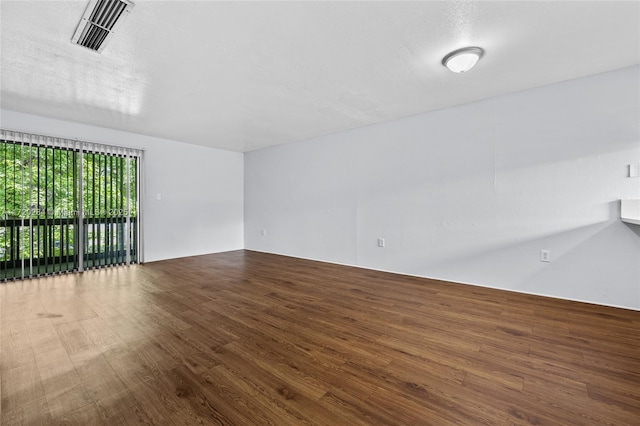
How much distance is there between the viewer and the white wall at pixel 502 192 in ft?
9.41

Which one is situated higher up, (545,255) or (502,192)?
(502,192)

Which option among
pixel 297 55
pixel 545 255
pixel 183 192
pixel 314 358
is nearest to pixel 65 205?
pixel 183 192

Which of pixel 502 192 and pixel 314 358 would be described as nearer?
pixel 314 358

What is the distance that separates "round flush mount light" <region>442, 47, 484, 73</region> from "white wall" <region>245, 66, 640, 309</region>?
1356 millimetres

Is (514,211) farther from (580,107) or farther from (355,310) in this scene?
(355,310)

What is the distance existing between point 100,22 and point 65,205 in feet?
11.9

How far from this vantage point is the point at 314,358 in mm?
1938

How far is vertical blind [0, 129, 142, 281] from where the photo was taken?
3.96 meters

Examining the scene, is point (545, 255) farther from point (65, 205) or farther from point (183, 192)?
point (65, 205)

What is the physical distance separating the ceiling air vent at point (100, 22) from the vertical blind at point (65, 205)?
9.62 ft

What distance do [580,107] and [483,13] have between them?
2023 millimetres

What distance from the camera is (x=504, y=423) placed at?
1354 mm

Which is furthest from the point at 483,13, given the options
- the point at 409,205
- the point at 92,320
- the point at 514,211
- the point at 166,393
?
the point at 92,320

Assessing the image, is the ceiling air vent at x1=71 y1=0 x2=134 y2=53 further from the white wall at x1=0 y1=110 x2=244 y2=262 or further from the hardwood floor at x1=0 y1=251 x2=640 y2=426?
the white wall at x1=0 y1=110 x2=244 y2=262
